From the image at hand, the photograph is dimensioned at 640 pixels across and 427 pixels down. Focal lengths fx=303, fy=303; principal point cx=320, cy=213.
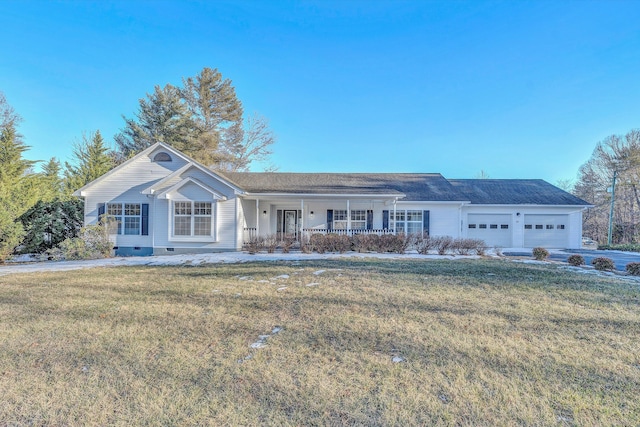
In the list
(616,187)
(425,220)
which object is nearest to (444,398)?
(425,220)

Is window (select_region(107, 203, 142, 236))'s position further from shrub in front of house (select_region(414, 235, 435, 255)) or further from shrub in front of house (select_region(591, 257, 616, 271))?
shrub in front of house (select_region(591, 257, 616, 271))

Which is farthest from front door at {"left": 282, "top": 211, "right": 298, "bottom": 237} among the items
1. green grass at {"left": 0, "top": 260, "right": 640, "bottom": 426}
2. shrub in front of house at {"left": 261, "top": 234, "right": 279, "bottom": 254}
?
green grass at {"left": 0, "top": 260, "right": 640, "bottom": 426}

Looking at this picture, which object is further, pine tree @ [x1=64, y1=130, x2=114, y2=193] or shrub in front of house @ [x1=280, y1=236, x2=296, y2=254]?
pine tree @ [x1=64, y1=130, x2=114, y2=193]

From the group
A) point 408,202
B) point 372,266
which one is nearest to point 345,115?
point 408,202

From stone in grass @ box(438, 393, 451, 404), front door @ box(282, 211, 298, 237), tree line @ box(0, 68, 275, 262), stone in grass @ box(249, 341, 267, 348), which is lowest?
Result: stone in grass @ box(249, 341, 267, 348)

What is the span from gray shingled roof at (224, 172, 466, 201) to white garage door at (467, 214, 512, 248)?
89.4 inches

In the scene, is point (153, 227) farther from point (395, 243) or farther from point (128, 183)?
point (395, 243)

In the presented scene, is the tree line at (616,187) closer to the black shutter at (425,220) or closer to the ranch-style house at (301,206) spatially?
the ranch-style house at (301,206)

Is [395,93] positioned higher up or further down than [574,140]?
higher up

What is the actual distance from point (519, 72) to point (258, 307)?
781 inches

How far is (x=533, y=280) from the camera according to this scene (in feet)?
22.9

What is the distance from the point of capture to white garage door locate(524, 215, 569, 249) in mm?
17250

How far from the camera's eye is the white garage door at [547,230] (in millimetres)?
17250

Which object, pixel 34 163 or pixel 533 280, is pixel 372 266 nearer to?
pixel 533 280
